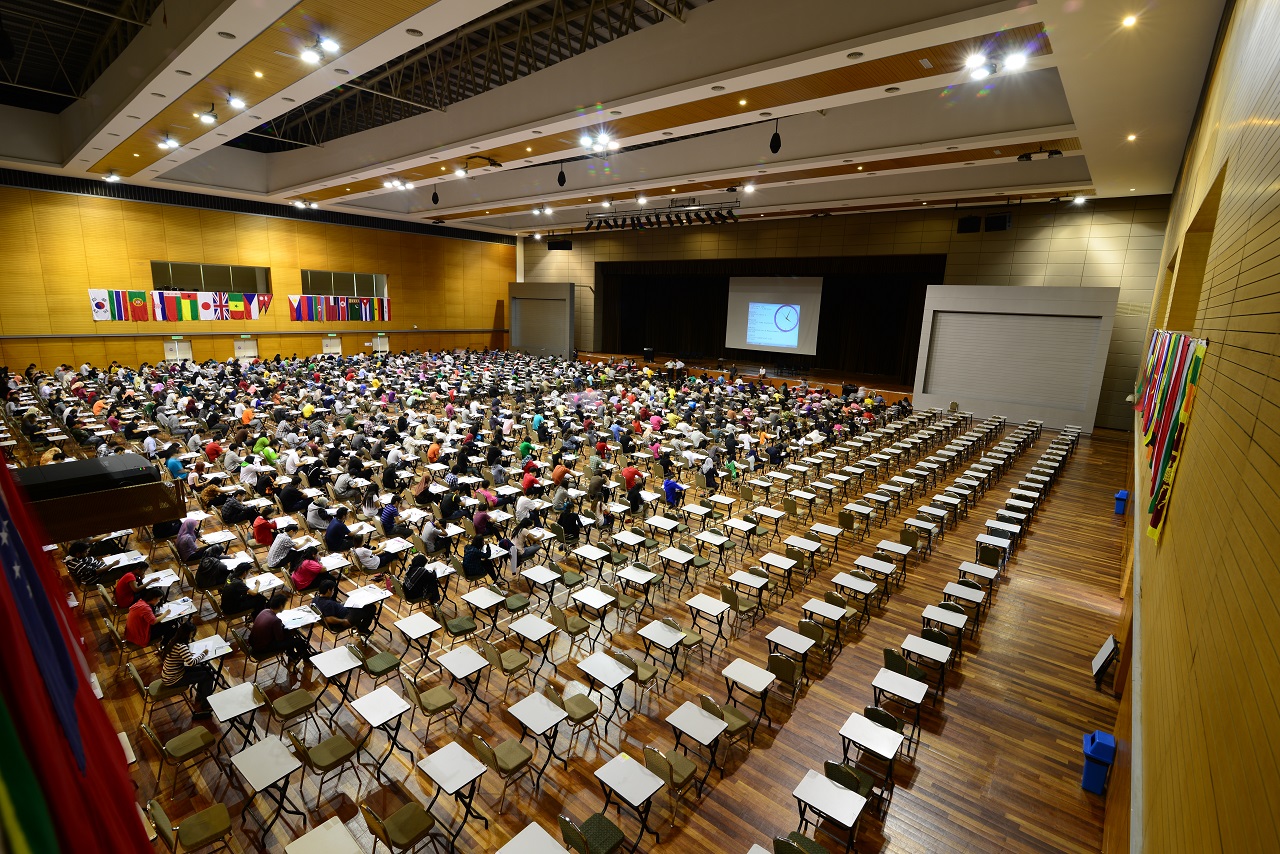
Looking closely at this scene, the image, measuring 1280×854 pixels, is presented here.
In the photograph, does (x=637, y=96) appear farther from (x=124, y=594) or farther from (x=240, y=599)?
(x=124, y=594)

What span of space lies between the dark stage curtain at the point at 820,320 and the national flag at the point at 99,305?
23.4m

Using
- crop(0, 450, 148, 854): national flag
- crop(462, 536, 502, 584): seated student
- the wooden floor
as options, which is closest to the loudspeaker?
the wooden floor

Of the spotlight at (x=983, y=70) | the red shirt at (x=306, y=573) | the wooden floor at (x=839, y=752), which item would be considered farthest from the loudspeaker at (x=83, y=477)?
the spotlight at (x=983, y=70)

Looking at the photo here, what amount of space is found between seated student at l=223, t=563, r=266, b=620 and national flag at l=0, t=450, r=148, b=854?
302 inches

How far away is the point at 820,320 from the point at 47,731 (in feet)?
115

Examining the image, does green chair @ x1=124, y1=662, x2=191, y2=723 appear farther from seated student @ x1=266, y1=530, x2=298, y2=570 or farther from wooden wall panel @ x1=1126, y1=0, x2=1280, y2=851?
wooden wall panel @ x1=1126, y1=0, x2=1280, y2=851

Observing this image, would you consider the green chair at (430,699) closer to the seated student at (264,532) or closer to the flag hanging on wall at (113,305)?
the seated student at (264,532)

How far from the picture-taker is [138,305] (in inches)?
1041

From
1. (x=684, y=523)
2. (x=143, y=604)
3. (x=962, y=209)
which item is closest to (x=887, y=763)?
A: (x=684, y=523)

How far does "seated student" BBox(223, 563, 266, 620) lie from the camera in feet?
26.4

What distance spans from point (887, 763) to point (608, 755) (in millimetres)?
3052

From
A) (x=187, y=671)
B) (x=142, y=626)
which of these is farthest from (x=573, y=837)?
(x=142, y=626)

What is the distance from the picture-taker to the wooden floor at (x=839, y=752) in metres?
5.87

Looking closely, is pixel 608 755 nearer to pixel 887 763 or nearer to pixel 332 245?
pixel 887 763
